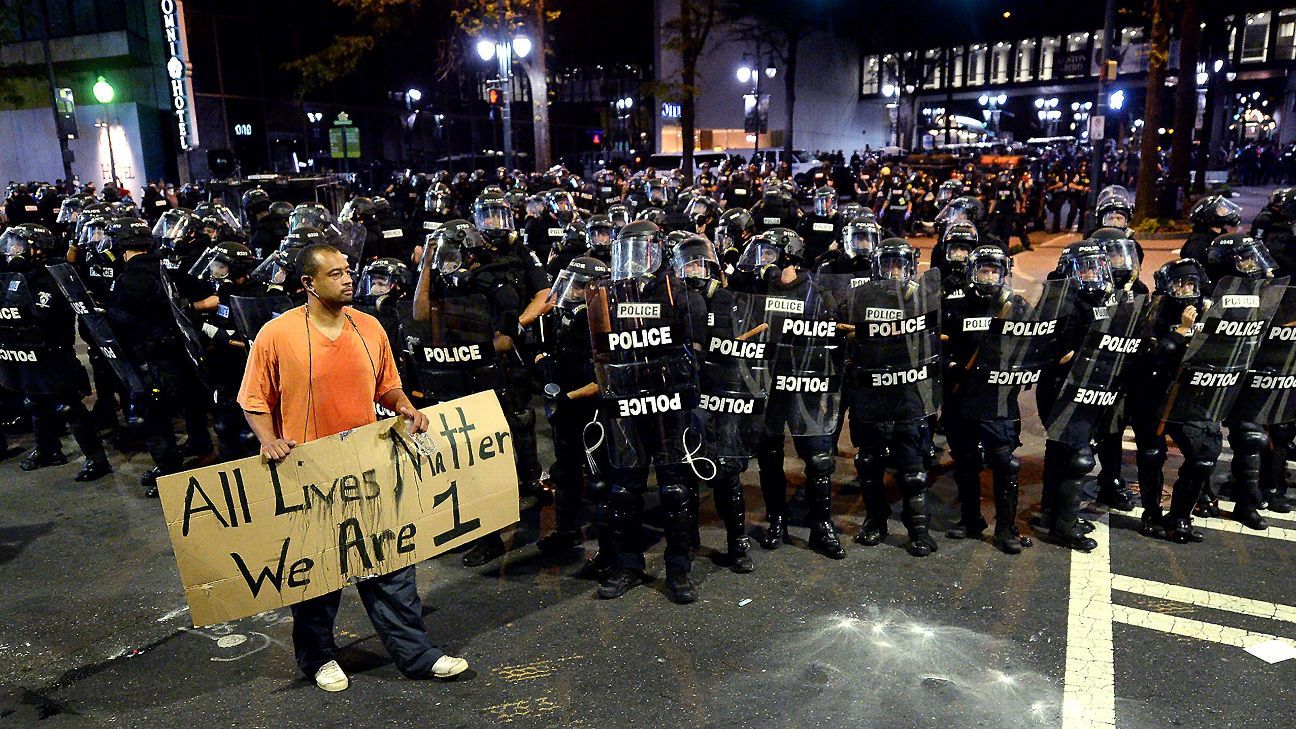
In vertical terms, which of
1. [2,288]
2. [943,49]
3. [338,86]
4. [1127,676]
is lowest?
[1127,676]

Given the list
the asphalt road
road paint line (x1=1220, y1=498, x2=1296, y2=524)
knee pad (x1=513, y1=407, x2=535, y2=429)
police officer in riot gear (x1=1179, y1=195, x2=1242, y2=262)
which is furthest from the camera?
police officer in riot gear (x1=1179, y1=195, x2=1242, y2=262)

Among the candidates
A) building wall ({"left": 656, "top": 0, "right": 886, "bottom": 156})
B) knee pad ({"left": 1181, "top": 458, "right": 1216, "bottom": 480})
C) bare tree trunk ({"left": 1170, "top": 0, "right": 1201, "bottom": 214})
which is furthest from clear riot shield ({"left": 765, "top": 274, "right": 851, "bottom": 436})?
building wall ({"left": 656, "top": 0, "right": 886, "bottom": 156})

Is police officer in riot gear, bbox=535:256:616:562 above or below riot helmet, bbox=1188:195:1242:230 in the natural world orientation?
below

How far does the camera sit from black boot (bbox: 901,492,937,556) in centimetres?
617

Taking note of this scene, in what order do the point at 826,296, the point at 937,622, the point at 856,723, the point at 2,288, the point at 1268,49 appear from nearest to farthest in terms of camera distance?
1. the point at 856,723
2. the point at 937,622
3. the point at 826,296
4. the point at 2,288
5. the point at 1268,49

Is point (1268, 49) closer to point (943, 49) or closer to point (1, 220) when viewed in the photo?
point (943, 49)

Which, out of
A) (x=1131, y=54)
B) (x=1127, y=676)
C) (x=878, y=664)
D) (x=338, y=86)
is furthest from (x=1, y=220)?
(x=1131, y=54)

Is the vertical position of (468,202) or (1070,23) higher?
(1070,23)

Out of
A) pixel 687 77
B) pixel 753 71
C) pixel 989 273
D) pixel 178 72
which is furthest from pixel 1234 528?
pixel 753 71

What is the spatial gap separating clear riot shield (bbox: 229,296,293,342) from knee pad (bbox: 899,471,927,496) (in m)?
4.40

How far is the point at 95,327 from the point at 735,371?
573cm

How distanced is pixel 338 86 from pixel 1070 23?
4247cm

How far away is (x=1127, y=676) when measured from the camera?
4656mm

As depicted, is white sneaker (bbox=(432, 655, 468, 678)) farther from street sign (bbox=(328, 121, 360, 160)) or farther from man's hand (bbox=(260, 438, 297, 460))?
street sign (bbox=(328, 121, 360, 160))
